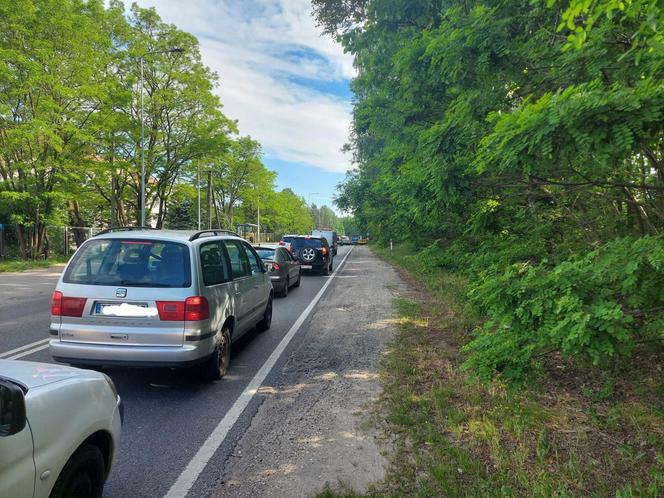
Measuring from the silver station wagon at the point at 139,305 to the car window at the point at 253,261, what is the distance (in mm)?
1877

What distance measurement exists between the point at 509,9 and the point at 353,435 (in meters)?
4.79

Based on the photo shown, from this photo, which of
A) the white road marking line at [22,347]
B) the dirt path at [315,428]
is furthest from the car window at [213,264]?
the white road marking line at [22,347]

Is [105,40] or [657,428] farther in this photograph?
[105,40]

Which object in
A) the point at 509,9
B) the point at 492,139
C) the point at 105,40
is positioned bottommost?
the point at 492,139

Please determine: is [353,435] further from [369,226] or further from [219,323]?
[369,226]

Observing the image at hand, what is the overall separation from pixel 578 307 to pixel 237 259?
4661mm

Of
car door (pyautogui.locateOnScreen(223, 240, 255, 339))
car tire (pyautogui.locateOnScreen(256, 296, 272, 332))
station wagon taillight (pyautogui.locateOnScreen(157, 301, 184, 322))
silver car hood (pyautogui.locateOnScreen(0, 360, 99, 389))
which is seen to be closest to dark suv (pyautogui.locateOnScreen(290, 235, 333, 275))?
car tire (pyautogui.locateOnScreen(256, 296, 272, 332))

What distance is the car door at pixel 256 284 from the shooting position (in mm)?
6793

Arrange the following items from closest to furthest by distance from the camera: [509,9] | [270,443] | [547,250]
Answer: [270,443]
[509,9]
[547,250]

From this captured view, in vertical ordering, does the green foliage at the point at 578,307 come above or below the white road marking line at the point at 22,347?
above

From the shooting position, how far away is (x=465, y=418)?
3990mm

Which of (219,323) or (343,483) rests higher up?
(219,323)

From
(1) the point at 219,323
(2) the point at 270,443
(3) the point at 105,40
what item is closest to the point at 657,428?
(2) the point at 270,443

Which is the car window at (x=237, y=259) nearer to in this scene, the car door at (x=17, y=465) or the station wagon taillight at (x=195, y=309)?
the station wagon taillight at (x=195, y=309)
